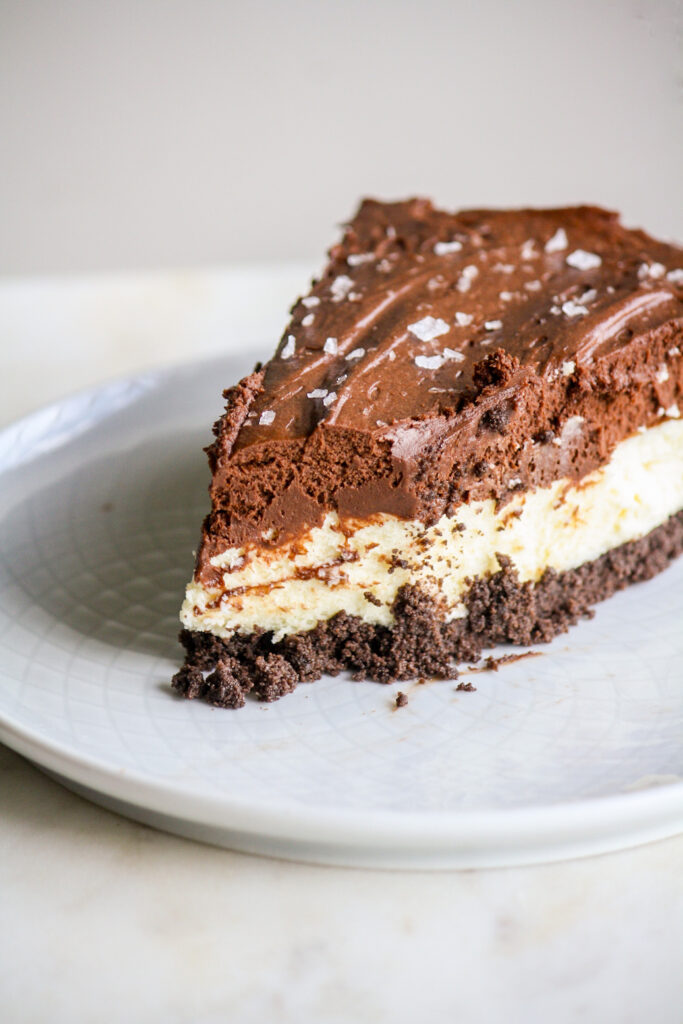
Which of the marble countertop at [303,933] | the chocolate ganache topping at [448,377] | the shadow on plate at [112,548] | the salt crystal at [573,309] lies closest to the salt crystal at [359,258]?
the chocolate ganache topping at [448,377]

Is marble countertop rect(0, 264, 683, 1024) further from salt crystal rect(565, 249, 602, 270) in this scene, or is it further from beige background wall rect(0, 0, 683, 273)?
beige background wall rect(0, 0, 683, 273)

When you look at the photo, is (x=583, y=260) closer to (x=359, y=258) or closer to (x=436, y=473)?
(x=359, y=258)

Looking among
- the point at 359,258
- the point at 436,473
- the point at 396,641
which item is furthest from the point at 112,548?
the point at 359,258

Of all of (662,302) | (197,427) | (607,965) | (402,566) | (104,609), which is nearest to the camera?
(607,965)

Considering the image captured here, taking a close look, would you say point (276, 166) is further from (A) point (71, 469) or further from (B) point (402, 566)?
(B) point (402, 566)

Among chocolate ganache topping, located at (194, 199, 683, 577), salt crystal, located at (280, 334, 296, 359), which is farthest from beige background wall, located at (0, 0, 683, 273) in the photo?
salt crystal, located at (280, 334, 296, 359)

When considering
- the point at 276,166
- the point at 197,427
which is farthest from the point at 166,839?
the point at 276,166

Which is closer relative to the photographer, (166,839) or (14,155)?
(166,839)
